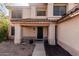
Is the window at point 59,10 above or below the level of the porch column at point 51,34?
above

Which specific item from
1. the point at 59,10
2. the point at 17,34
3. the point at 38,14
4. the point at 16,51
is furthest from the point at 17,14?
the point at 16,51

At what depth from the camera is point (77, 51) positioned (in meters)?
10.1

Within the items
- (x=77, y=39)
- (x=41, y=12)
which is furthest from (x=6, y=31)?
(x=77, y=39)

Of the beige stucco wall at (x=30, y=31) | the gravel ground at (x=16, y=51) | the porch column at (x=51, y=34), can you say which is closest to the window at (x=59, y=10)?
the beige stucco wall at (x=30, y=31)

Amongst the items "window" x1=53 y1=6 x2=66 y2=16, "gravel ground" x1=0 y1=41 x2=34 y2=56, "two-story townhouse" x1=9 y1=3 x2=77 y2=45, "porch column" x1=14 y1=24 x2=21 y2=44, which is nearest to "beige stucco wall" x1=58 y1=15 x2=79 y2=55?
"gravel ground" x1=0 y1=41 x2=34 y2=56

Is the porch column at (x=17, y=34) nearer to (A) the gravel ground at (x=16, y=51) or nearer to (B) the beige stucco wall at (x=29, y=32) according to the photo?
(B) the beige stucco wall at (x=29, y=32)

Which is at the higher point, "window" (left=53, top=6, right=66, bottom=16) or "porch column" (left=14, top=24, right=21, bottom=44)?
"window" (left=53, top=6, right=66, bottom=16)

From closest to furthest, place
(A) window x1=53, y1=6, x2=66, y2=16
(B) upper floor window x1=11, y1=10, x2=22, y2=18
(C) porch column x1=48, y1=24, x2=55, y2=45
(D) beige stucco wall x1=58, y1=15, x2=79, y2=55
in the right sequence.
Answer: (D) beige stucco wall x1=58, y1=15, x2=79, y2=55
(C) porch column x1=48, y1=24, x2=55, y2=45
(A) window x1=53, y1=6, x2=66, y2=16
(B) upper floor window x1=11, y1=10, x2=22, y2=18

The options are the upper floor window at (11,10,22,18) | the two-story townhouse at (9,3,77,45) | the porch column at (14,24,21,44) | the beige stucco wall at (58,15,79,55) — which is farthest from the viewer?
the upper floor window at (11,10,22,18)

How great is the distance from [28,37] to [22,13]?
3890mm

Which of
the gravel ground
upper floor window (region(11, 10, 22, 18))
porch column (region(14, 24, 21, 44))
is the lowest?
the gravel ground

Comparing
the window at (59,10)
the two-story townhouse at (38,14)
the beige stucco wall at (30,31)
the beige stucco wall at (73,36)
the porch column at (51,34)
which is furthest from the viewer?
the beige stucco wall at (30,31)

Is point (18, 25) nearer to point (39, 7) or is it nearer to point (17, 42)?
point (17, 42)

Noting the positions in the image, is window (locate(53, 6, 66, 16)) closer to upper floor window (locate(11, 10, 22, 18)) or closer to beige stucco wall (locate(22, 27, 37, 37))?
beige stucco wall (locate(22, 27, 37, 37))
